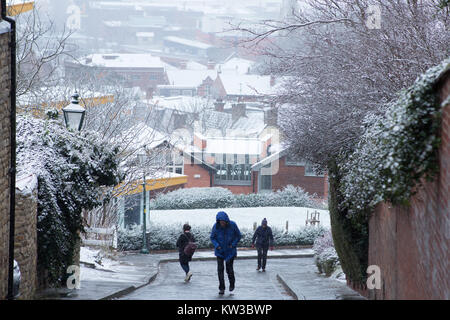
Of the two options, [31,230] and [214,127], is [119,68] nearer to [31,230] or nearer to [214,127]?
[214,127]

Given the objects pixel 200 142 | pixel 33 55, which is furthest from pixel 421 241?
pixel 200 142

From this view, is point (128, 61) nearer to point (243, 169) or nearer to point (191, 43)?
point (191, 43)

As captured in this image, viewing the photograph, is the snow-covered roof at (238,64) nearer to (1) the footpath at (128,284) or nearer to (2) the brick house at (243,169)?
(2) the brick house at (243,169)

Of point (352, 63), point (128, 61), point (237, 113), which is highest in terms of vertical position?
point (128, 61)

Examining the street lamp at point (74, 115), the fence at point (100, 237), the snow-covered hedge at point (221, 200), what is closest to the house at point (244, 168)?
the snow-covered hedge at point (221, 200)

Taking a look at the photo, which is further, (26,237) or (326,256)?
(326,256)

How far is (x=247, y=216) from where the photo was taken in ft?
128

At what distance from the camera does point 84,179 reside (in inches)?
511

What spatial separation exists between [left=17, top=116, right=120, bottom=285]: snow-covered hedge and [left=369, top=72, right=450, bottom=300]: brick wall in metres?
5.44

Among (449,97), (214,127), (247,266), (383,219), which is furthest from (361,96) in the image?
(214,127)

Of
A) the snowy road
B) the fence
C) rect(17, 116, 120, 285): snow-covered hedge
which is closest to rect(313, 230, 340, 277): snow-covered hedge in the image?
the snowy road

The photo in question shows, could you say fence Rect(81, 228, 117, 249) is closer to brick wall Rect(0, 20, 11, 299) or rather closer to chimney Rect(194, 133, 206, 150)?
brick wall Rect(0, 20, 11, 299)

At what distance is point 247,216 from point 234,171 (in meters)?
13.3

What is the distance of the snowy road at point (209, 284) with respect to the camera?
45.5 feet
